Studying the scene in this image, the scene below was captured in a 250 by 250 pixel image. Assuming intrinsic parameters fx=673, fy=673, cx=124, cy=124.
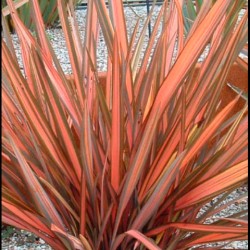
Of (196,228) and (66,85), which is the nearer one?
(196,228)

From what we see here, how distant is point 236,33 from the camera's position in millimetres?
1766

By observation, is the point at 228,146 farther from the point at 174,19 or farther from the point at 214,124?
the point at 174,19

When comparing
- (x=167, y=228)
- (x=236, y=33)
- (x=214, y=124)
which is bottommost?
(x=167, y=228)

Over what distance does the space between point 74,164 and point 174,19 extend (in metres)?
0.71

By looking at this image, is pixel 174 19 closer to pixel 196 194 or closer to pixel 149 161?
pixel 149 161

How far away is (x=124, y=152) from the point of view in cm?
175

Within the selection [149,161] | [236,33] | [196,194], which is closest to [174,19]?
[236,33]

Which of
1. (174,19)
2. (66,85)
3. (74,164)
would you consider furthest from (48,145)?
(174,19)

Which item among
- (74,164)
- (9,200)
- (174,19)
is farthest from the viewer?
(174,19)

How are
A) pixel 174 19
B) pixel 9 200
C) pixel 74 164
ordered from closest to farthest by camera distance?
pixel 9 200 → pixel 74 164 → pixel 174 19

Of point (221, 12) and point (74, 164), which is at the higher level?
point (221, 12)

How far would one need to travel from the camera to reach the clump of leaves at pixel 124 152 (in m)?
1.58

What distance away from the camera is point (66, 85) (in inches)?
70.3

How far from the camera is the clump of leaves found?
1.58 m
